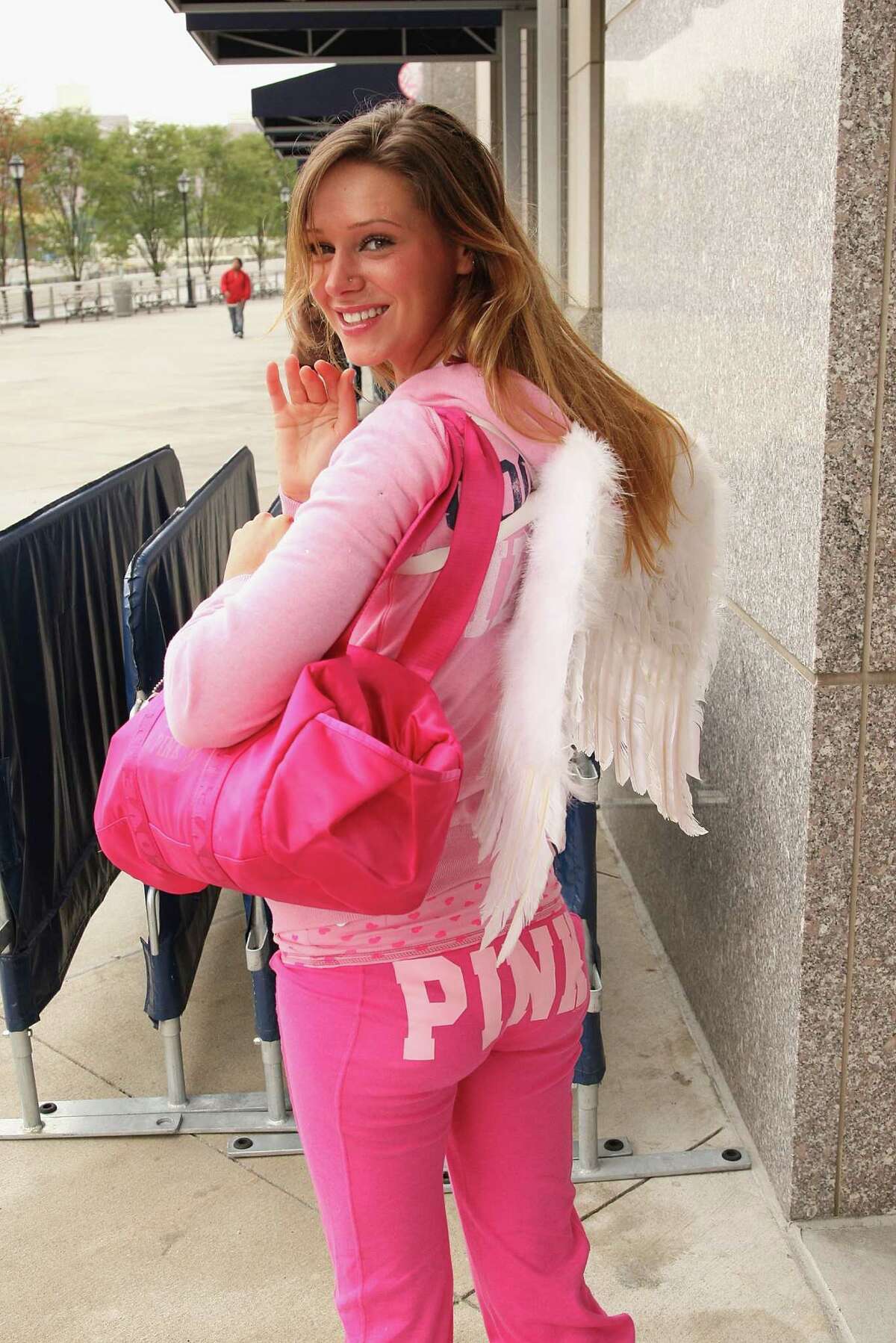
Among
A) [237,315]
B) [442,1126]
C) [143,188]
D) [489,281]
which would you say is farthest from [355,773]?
[143,188]

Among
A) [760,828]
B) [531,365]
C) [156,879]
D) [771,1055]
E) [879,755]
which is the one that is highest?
[531,365]

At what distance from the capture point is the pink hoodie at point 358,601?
4.31 feet

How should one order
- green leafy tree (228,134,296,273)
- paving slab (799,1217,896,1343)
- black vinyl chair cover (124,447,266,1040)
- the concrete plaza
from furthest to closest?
green leafy tree (228,134,296,273), black vinyl chair cover (124,447,266,1040), the concrete plaza, paving slab (799,1217,896,1343)

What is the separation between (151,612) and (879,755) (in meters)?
1.54

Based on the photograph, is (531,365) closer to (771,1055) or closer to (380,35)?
(771,1055)

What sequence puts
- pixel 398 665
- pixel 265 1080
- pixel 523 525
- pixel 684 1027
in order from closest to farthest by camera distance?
pixel 398 665 → pixel 523 525 → pixel 265 1080 → pixel 684 1027

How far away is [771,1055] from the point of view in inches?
106

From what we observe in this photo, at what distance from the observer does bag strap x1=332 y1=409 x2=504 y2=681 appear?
4.51 ft

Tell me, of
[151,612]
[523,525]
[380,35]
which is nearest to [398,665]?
[523,525]

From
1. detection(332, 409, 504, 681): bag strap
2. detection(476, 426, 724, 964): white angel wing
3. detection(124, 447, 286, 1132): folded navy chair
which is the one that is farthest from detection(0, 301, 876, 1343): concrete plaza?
detection(332, 409, 504, 681): bag strap

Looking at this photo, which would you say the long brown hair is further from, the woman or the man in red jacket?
the man in red jacket

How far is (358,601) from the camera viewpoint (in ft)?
4.41

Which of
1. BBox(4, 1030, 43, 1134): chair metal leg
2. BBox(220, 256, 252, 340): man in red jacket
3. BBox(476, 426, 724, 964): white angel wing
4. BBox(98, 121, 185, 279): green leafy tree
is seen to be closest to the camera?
BBox(476, 426, 724, 964): white angel wing

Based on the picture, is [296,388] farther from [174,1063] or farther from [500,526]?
[174,1063]
